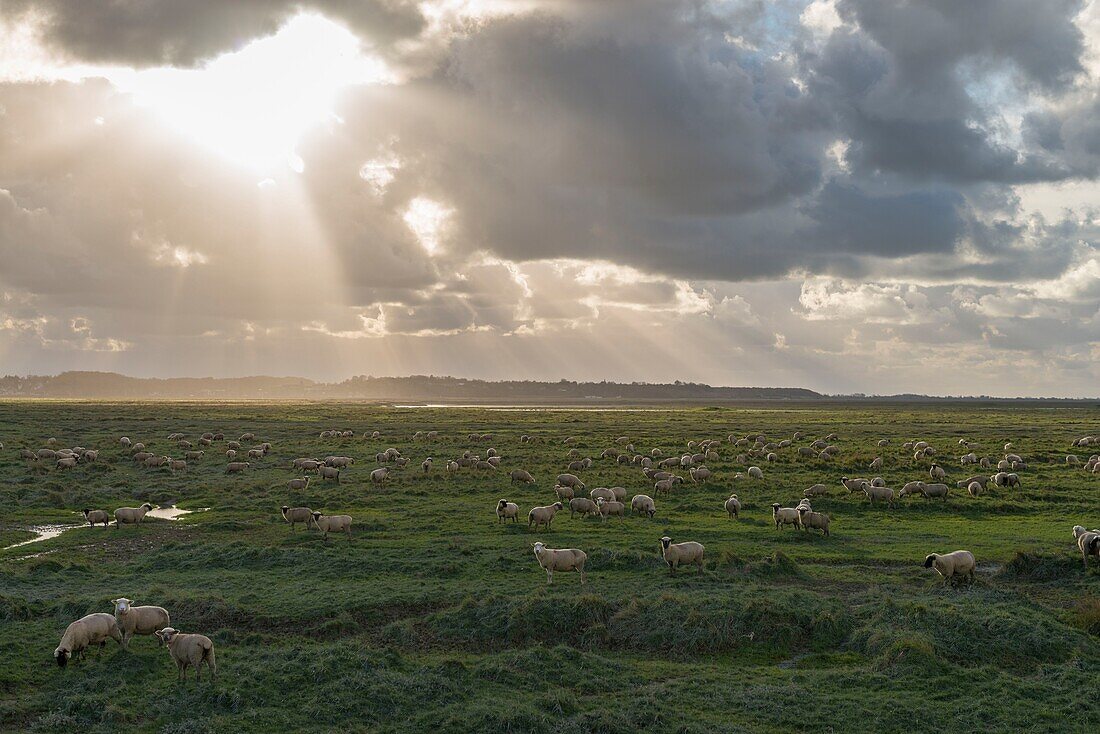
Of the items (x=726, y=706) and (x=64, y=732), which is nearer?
(x=64, y=732)

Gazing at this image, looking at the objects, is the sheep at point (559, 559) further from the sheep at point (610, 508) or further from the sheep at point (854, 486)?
the sheep at point (854, 486)

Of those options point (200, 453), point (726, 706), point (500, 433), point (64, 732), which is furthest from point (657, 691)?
point (500, 433)

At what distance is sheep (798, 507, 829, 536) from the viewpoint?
93.1ft

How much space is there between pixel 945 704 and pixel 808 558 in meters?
11.4

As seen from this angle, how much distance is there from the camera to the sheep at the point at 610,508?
3116 centimetres

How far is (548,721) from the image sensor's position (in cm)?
1277

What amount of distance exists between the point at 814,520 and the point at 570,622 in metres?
14.7

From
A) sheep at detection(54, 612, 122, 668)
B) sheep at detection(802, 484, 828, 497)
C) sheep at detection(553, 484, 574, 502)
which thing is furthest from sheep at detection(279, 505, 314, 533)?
sheep at detection(802, 484, 828, 497)

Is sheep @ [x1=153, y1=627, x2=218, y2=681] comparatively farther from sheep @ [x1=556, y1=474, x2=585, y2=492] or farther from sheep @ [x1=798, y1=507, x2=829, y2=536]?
sheep @ [x1=556, y1=474, x2=585, y2=492]

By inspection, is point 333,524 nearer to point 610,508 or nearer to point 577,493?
point 610,508

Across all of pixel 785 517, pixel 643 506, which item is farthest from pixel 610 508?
pixel 785 517

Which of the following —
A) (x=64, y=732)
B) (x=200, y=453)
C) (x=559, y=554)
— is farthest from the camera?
(x=200, y=453)

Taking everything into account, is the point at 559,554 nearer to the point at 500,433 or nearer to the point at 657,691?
the point at 657,691

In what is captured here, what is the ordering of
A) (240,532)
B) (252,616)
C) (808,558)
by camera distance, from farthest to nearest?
(240,532) < (808,558) < (252,616)
